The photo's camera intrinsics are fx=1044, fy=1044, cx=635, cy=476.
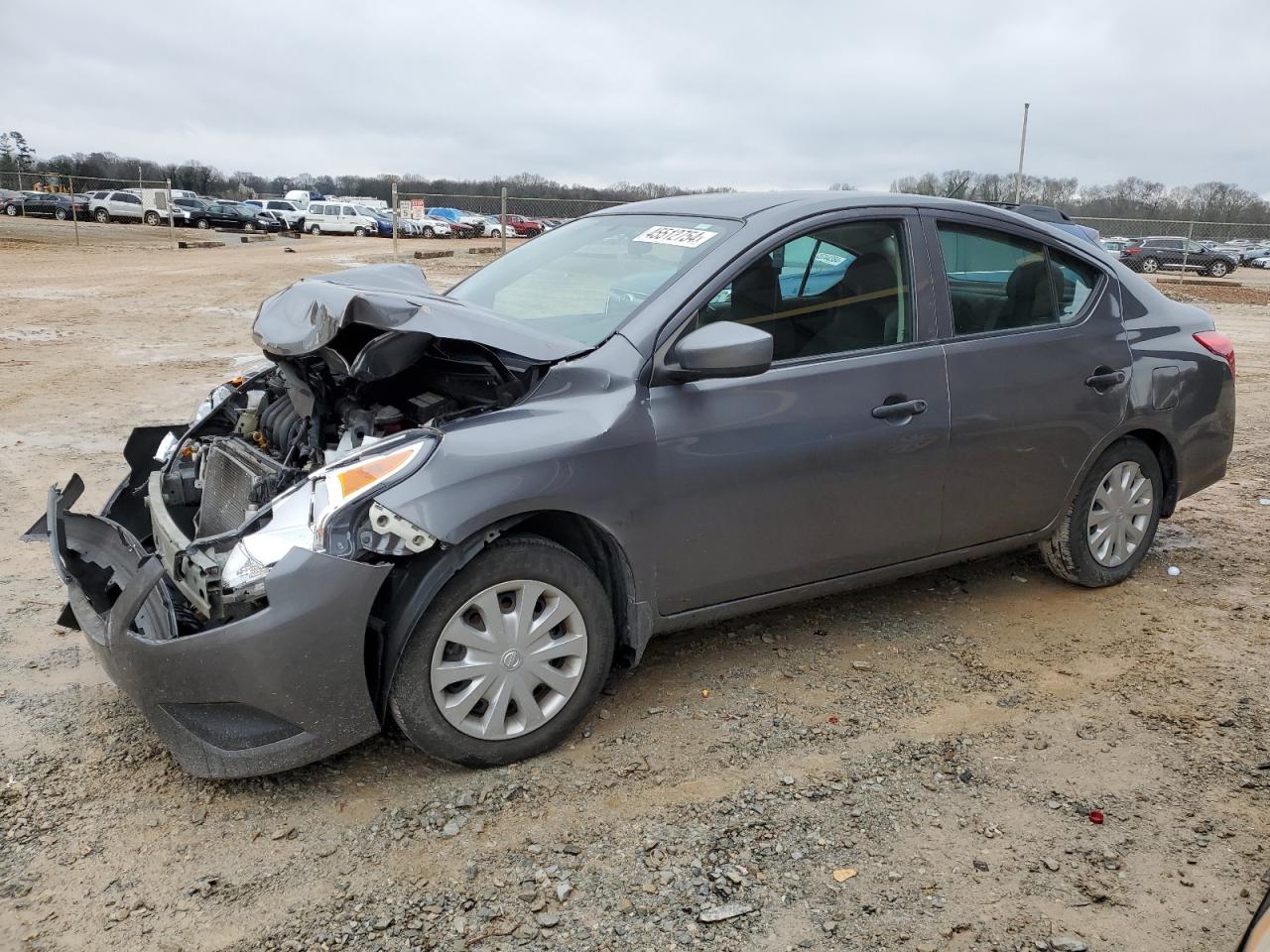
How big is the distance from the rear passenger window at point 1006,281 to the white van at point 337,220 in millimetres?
44314

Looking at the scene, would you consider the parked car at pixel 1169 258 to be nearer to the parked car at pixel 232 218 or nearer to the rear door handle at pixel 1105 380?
the rear door handle at pixel 1105 380

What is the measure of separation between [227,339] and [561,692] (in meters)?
10.2

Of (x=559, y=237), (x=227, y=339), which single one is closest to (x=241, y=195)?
(x=227, y=339)

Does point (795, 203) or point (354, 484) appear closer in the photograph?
point (354, 484)

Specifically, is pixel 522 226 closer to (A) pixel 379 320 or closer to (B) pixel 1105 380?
(B) pixel 1105 380

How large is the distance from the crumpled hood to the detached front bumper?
2.61 feet

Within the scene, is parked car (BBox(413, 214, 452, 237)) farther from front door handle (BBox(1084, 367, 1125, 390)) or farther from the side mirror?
the side mirror

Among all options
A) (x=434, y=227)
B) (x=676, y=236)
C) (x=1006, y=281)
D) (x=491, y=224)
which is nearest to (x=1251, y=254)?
(x=491, y=224)

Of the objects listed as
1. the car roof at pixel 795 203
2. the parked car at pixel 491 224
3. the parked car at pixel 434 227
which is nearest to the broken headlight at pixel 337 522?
the car roof at pixel 795 203

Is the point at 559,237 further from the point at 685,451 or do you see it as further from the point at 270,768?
the point at 270,768

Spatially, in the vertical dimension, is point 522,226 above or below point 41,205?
above

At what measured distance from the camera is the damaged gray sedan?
2963 mm

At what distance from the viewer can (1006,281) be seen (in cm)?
430

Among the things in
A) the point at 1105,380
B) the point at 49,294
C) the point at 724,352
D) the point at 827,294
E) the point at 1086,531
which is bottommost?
the point at 1086,531
